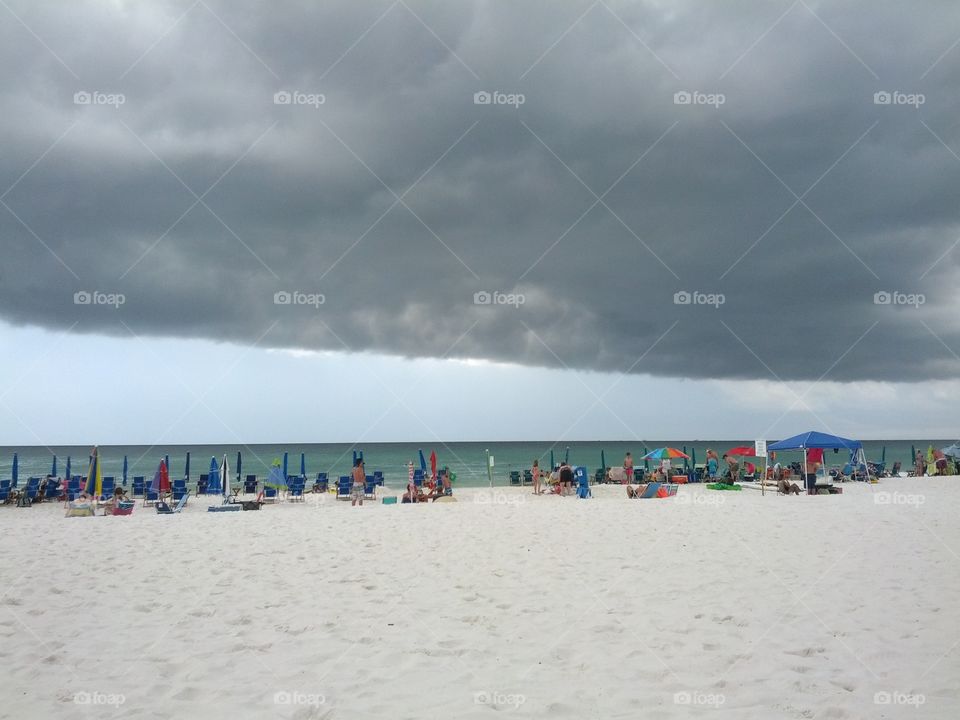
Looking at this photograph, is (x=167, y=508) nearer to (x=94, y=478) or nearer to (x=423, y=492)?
(x=94, y=478)

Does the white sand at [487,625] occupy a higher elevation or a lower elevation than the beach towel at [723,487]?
higher

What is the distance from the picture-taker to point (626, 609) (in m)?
6.02

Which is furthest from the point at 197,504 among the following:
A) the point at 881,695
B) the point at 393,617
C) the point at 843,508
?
the point at 881,695

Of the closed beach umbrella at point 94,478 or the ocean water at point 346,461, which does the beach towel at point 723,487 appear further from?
the closed beach umbrella at point 94,478

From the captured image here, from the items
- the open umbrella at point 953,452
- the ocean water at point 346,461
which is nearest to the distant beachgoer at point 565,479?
the ocean water at point 346,461

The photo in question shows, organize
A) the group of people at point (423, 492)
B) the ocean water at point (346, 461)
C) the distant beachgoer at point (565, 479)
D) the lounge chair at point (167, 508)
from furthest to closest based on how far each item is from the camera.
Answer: the ocean water at point (346, 461) < the distant beachgoer at point (565, 479) < the group of people at point (423, 492) < the lounge chair at point (167, 508)

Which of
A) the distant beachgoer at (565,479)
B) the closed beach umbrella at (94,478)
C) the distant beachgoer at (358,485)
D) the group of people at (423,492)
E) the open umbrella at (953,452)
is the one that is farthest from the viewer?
the open umbrella at (953,452)

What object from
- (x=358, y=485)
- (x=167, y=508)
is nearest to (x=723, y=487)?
(x=358, y=485)

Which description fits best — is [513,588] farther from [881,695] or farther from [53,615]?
[53,615]

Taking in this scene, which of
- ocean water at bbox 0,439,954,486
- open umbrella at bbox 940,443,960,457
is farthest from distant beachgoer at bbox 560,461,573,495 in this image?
open umbrella at bbox 940,443,960,457

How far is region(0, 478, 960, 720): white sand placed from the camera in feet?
13.5

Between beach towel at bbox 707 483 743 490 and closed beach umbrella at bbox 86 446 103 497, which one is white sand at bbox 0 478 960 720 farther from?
beach towel at bbox 707 483 743 490

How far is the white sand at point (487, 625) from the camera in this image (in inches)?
163

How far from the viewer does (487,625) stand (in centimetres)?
565
